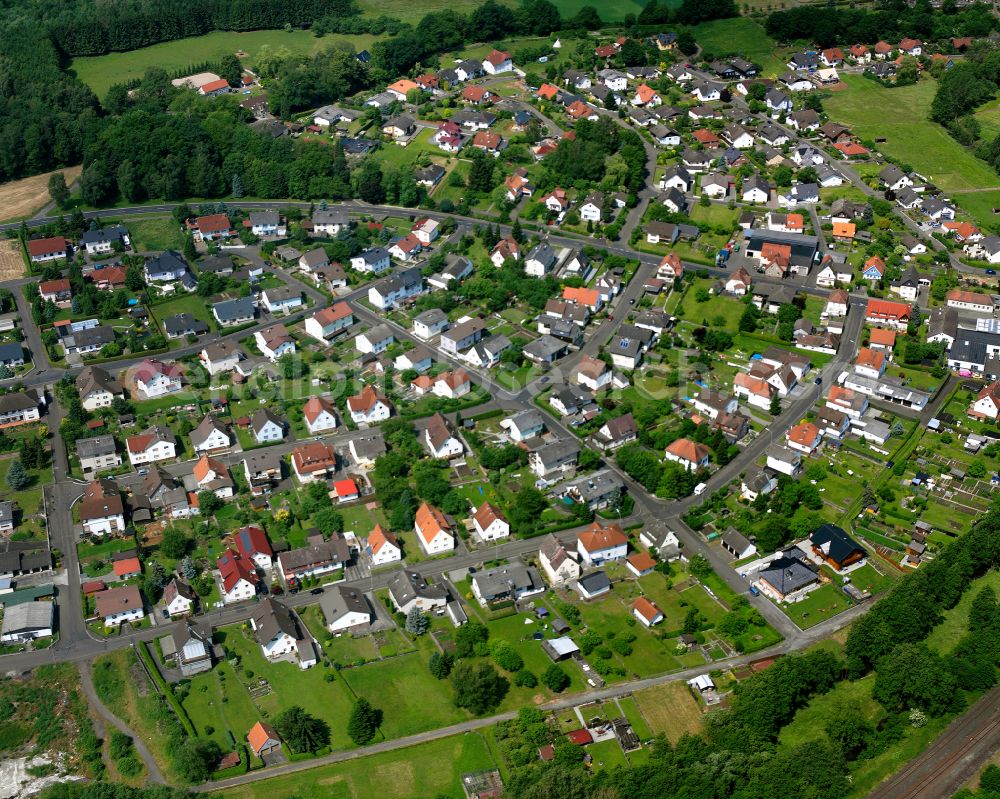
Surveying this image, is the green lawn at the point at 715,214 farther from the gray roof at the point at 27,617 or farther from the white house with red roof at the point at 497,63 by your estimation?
the gray roof at the point at 27,617

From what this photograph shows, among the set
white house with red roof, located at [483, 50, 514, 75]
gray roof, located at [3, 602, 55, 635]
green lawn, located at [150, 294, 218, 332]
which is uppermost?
white house with red roof, located at [483, 50, 514, 75]

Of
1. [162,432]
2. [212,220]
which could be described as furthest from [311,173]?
[162,432]

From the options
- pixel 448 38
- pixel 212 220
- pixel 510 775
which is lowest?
pixel 510 775

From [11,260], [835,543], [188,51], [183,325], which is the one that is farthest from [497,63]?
[835,543]

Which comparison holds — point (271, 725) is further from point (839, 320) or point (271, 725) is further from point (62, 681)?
point (839, 320)

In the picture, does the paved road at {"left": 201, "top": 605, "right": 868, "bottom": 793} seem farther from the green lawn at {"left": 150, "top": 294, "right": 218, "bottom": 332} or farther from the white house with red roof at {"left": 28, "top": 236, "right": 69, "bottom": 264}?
the white house with red roof at {"left": 28, "top": 236, "right": 69, "bottom": 264}

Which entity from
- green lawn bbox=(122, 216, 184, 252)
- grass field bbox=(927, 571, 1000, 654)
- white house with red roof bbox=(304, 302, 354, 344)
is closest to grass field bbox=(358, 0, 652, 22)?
green lawn bbox=(122, 216, 184, 252)
